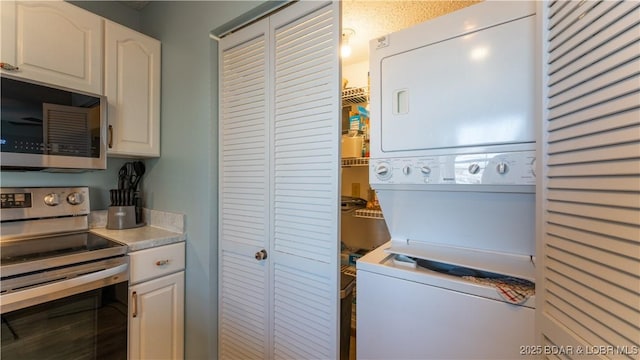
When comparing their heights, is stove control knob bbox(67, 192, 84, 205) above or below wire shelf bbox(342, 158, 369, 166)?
below

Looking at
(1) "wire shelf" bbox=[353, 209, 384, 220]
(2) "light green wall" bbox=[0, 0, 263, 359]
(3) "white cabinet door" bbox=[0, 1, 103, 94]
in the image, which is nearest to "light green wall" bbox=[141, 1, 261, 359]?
(2) "light green wall" bbox=[0, 0, 263, 359]

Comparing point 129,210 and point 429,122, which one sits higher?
point 429,122

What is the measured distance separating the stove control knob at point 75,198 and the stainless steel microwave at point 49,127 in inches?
13.5

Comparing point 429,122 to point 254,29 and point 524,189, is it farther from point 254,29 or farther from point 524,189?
point 254,29

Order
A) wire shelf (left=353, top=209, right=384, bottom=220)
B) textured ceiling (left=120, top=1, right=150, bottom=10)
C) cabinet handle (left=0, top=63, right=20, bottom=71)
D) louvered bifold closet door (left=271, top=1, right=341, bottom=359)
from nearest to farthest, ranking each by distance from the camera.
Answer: louvered bifold closet door (left=271, top=1, right=341, bottom=359)
cabinet handle (left=0, top=63, right=20, bottom=71)
wire shelf (left=353, top=209, right=384, bottom=220)
textured ceiling (left=120, top=1, right=150, bottom=10)

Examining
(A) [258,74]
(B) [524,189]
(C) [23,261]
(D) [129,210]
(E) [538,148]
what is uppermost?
(A) [258,74]

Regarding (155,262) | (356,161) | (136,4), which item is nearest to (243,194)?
(155,262)

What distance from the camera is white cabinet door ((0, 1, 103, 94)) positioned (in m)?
1.30

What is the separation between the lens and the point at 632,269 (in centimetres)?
50

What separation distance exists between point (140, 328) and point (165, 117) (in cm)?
133

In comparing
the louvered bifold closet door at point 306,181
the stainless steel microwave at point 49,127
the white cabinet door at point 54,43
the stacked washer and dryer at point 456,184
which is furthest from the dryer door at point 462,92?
the white cabinet door at point 54,43

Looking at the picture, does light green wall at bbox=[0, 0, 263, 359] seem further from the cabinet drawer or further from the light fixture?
the light fixture

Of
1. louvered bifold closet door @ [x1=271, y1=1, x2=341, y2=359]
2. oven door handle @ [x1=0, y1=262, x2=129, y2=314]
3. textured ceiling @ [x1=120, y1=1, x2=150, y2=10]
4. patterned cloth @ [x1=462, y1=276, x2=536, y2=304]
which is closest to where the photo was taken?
patterned cloth @ [x1=462, y1=276, x2=536, y2=304]

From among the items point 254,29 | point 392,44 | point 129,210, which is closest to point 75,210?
point 129,210
